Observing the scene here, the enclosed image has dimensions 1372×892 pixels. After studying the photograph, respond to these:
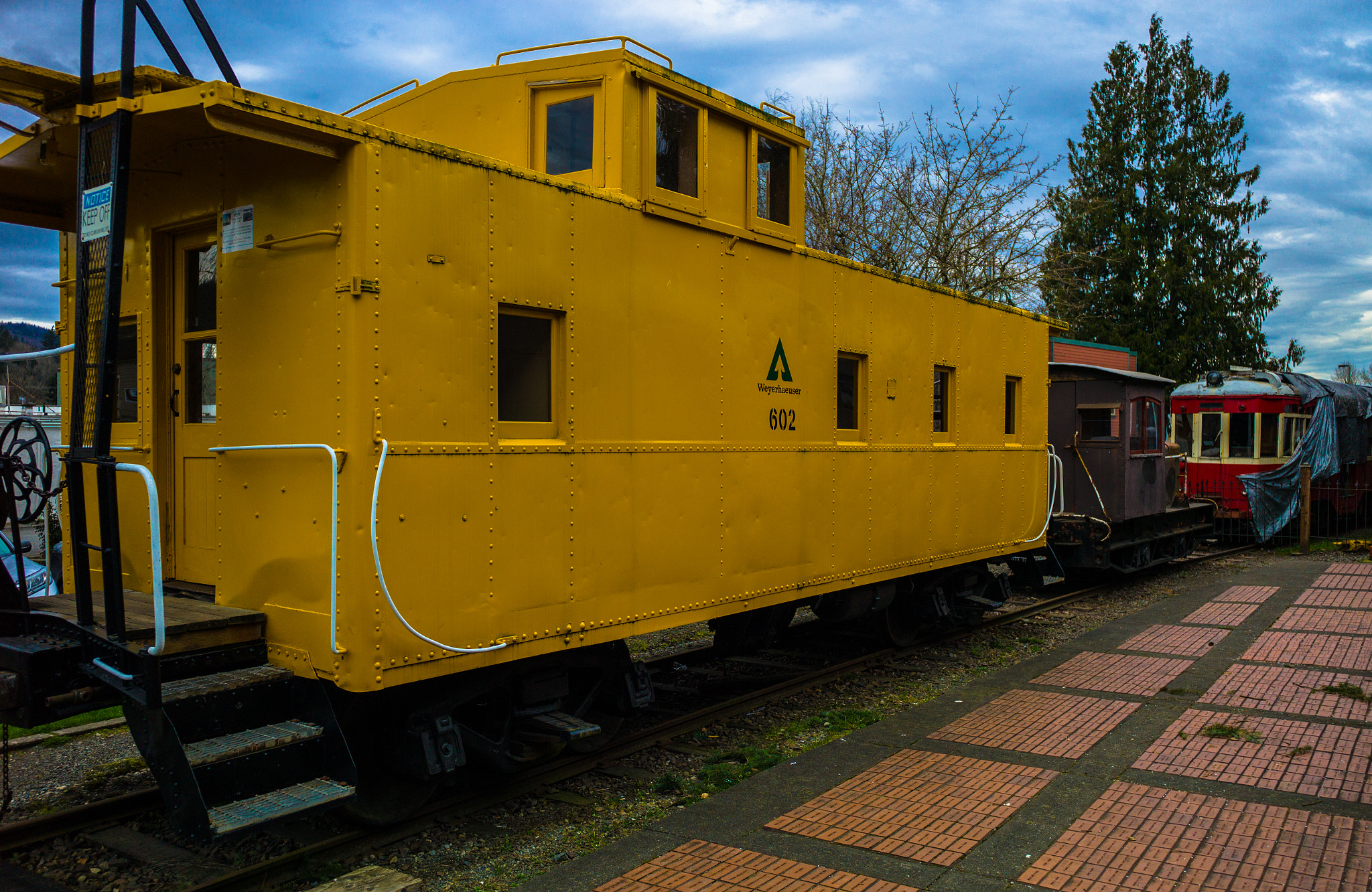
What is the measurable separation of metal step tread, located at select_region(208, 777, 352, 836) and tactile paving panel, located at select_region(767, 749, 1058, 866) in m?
2.18

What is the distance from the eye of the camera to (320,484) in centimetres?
417

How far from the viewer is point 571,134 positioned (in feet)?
18.8

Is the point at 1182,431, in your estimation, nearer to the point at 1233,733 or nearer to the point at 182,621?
the point at 1233,733

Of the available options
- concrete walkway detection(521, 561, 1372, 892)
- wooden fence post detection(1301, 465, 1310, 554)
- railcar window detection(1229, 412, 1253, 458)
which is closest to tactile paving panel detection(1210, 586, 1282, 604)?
concrete walkway detection(521, 561, 1372, 892)

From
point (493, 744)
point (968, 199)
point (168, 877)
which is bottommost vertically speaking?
point (168, 877)

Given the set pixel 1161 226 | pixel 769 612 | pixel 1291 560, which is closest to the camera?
pixel 769 612

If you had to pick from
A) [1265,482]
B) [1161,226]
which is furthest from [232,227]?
[1161,226]

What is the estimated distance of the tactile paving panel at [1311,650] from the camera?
8.38 metres

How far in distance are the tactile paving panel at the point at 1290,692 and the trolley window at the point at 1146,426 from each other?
18.8 feet

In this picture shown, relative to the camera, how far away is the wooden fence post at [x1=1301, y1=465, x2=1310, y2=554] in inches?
662

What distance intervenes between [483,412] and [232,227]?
155 centimetres

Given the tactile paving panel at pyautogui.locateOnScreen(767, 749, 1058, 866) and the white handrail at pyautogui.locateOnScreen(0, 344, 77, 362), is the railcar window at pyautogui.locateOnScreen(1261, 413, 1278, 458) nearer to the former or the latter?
the tactile paving panel at pyautogui.locateOnScreen(767, 749, 1058, 866)

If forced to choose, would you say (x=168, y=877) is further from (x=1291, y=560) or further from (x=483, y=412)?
(x=1291, y=560)

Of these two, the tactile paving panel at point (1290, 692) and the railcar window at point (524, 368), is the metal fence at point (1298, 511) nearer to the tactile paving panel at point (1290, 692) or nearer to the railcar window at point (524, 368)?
the tactile paving panel at point (1290, 692)
